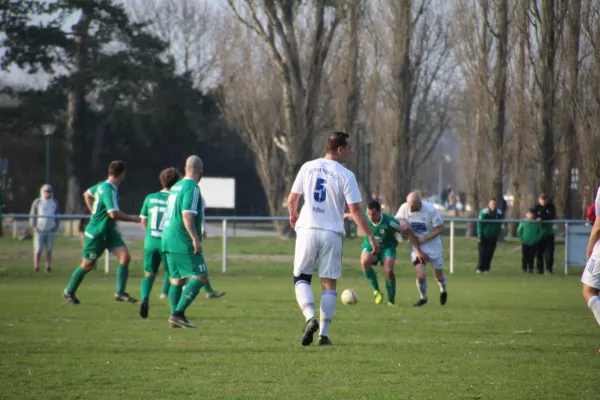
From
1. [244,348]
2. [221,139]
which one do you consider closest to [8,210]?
[221,139]

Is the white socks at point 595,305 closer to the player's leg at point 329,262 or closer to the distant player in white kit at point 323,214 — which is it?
the distant player in white kit at point 323,214

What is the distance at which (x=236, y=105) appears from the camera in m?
47.2

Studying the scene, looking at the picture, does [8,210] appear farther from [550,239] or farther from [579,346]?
[579,346]

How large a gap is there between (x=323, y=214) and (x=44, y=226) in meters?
16.0

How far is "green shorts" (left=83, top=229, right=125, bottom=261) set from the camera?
1498 centimetres

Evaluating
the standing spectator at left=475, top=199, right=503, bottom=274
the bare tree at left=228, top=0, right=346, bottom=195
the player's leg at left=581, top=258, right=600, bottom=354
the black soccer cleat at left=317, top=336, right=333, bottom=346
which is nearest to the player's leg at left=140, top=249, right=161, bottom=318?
the black soccer cleat at left=317, top=336, right=333, bottom=346

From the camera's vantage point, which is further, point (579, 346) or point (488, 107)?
point (488, 107)

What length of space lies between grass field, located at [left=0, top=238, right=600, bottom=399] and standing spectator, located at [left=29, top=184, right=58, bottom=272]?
4.87 metres

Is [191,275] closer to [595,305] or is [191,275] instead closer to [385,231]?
[595,305]

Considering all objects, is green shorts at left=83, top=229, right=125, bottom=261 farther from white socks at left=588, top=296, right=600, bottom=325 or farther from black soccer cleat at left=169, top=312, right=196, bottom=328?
white socks at left=588, top=296, right=600, bottom=325

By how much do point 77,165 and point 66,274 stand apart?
83.8 ft

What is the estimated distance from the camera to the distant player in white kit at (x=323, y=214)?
377 inches

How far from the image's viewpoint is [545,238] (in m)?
26.4

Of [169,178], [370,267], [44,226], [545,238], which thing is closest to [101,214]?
[169,178]
